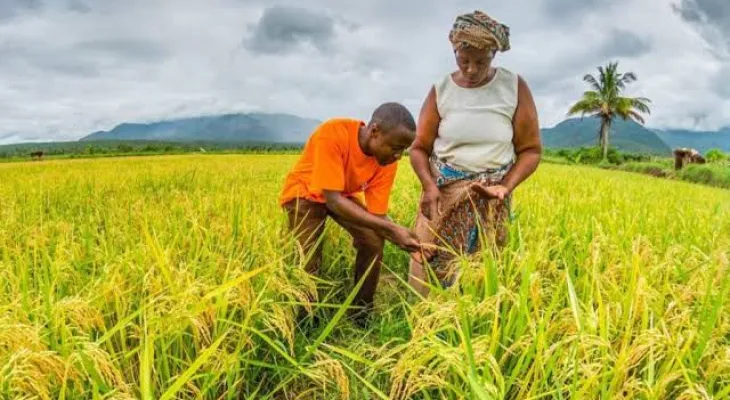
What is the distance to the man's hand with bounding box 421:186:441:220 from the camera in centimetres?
274

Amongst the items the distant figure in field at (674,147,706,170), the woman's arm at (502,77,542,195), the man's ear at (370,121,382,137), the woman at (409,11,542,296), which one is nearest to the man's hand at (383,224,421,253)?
the woman at (409,11,542,296)

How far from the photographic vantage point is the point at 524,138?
8.99ft

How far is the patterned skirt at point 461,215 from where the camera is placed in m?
2.71

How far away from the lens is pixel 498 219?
107 inches

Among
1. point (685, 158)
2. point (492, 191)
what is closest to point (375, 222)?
point (492, 191)

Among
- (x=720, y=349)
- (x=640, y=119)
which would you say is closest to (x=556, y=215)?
(x=720, y=349)

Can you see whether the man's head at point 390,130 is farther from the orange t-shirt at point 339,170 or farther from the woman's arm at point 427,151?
the woman's arm at point 427,151

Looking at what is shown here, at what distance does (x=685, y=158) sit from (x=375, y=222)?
21.2m

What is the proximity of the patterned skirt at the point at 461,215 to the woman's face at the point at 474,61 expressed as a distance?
1.54 feet

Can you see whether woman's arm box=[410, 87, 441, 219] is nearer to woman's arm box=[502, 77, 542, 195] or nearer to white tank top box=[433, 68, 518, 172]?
white tank top box=[433, 68, 518, 172]

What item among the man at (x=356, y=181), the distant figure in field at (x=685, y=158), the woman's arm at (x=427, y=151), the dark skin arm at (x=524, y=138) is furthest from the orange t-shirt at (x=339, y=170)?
the distant figure in field at (x=685, y=158)

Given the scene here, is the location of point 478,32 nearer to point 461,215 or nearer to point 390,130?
point 390,130

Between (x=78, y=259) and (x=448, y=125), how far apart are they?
177 cm

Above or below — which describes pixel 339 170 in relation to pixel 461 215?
above
